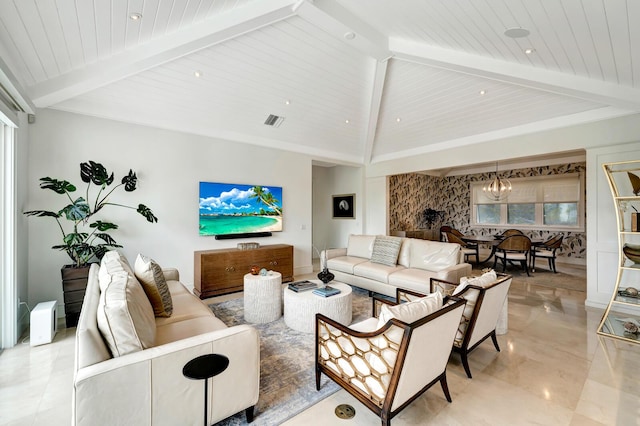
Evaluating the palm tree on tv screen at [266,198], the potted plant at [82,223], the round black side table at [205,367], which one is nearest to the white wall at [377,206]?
the palm tree on tv screen at [266,198]

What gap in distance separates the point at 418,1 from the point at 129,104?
12.9ft

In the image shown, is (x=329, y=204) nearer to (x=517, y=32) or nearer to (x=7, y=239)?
(x=517, y=32)

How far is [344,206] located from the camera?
25.1 feet

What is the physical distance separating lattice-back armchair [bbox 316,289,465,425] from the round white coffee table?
1.03 meters

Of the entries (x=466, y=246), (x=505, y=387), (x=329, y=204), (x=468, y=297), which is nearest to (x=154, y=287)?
(x=468, y=297)

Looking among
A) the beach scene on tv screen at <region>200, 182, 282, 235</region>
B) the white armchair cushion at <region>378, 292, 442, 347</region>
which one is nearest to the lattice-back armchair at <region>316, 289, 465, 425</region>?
the white armchair cushion at <region>378, 292, 442, 347</region>

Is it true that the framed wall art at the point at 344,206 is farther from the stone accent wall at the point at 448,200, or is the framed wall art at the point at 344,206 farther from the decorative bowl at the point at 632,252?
the decorative bowl at the point at 632,252

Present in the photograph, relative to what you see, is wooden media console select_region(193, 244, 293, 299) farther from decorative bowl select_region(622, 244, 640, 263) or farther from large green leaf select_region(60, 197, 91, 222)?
decorative bowl select_region(622, 244, 640, 263)

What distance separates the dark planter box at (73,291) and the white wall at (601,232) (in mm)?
6805

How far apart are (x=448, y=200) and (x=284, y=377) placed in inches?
350

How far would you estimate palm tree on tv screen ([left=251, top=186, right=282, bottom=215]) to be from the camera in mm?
5250

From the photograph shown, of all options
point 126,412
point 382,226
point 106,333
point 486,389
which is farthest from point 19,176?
point 382,226

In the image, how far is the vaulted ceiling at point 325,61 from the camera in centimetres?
230

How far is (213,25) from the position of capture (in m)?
2.72
